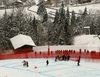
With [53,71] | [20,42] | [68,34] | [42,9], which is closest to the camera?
[53,71]

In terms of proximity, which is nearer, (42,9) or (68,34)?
(68,34)

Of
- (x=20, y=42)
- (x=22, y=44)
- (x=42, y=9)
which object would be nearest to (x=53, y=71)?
(x=22, y=44)

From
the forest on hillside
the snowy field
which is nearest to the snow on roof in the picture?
the forest on hillside

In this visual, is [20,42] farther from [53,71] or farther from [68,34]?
[53,71]

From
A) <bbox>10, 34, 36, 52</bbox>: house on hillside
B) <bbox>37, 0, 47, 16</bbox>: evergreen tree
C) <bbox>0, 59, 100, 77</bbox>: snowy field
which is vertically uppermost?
<bbox>37, 0, 47, 16</bbox>: evergreen tree

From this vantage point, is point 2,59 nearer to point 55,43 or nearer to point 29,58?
point 29,58

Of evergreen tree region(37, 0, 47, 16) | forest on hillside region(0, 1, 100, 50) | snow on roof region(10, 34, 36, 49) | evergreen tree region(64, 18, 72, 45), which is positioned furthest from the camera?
evergreen tree region(37, 0, 47, 16)

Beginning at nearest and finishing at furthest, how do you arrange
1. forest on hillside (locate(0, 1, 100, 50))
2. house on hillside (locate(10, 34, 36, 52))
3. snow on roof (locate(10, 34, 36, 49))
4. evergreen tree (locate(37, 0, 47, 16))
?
house on hillside (locate(10, 34, 36, 52)) < snow on roof (locate(10, 34, 36, 49)) < forest on hillside (locate(0, 1, 100, 50)) < evergreen tree (locate(37, 0, 47, 16))

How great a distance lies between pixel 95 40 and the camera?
5253 centimetres

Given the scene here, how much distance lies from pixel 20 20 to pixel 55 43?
15.4 meters

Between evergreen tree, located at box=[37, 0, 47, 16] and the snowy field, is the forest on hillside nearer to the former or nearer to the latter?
evergreen tree, located at box=[37, 0, 47, 16]

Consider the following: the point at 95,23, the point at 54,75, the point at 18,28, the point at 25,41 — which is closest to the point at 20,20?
the point at 18,28

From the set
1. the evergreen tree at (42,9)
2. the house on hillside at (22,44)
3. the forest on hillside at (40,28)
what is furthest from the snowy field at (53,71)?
the evergreen tree at (42,9)

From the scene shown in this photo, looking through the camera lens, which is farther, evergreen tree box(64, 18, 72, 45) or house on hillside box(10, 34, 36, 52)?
evergreen tree box(64, 18, 72, 45)
